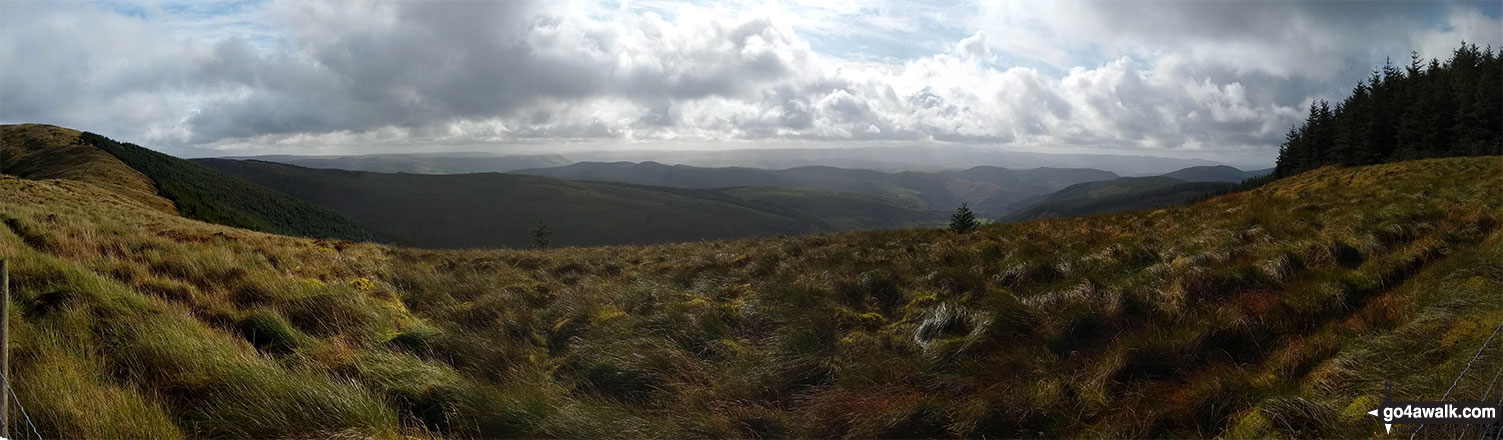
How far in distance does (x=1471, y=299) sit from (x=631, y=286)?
1025 centimetres

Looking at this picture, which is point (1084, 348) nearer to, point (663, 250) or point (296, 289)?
point (296, 289)

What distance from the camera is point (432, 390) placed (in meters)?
4.86

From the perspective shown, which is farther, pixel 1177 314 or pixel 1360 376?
pixel 1177 314

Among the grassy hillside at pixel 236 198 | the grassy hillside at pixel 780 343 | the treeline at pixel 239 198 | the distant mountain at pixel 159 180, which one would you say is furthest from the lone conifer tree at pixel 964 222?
the treeline at pixel 239 198

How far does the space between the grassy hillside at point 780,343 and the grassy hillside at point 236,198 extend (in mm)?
106203

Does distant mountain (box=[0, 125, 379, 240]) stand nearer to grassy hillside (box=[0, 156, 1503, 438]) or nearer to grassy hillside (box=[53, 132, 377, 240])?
grassy hillside (box=[53, 132, 377, 240])

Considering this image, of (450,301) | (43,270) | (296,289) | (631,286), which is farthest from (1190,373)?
(43,270)

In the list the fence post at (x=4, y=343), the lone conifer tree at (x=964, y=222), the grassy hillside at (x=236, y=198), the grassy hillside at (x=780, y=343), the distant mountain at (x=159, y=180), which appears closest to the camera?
the fence post at (x=4, y=343)

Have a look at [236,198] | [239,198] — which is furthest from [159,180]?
[239,198]

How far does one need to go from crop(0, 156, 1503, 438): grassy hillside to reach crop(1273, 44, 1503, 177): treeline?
77.9 m

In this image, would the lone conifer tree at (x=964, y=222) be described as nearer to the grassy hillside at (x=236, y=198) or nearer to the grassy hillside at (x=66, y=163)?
the grassy hillside at (x=66, y=163)

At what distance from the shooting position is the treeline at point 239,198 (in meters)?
106

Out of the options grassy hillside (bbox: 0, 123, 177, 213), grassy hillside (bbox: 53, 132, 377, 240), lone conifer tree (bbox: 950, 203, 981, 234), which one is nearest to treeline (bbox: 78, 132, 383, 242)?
grassy hillside (bbox: 53, 132, 377, 240)

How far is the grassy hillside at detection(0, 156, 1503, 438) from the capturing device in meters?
4.19
